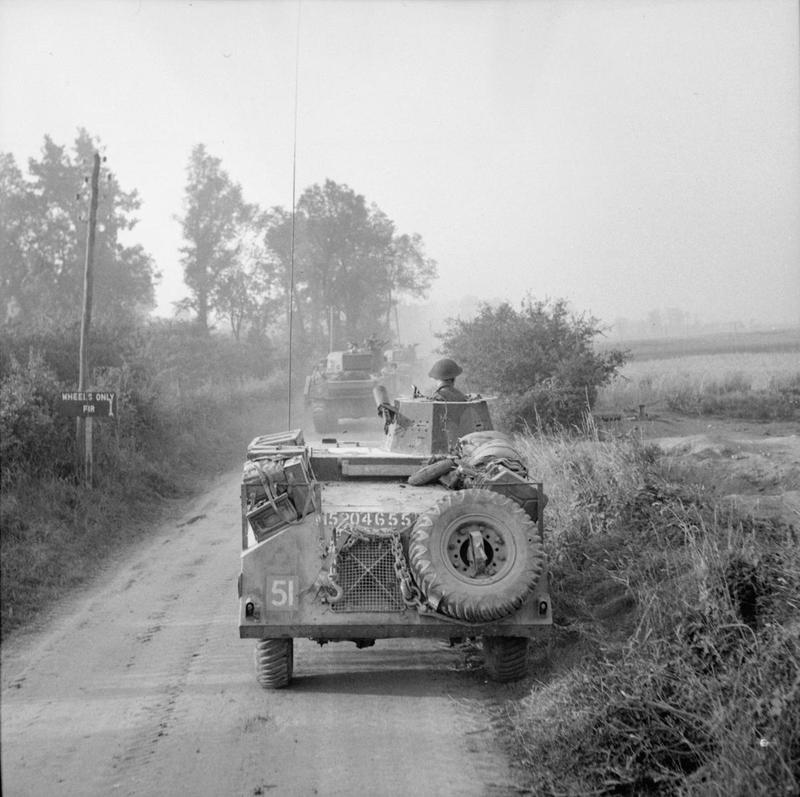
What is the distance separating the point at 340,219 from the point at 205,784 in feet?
Answer: 35.7

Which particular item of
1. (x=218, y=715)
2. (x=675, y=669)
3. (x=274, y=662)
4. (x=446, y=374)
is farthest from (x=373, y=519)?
(x=446, y=374)

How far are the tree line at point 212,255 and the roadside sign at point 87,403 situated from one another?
2876mm

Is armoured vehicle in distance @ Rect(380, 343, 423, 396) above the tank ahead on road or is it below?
above

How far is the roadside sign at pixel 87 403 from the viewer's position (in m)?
12.0

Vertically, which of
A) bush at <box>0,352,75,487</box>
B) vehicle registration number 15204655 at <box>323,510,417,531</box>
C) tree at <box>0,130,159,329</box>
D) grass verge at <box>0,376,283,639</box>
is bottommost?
grass verge at <box>0,376,283,639</box>

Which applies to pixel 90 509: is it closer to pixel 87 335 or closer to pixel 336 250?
pixel 87 335

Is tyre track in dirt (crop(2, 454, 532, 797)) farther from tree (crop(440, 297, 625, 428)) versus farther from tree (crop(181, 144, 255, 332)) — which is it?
tree (crop(440, 297, 625, 428))

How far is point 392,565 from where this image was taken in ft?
19.8

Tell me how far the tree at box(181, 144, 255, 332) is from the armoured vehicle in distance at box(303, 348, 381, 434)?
16.9 ft

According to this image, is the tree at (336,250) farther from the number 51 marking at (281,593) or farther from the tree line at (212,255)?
the number 51 marking at (281,593)

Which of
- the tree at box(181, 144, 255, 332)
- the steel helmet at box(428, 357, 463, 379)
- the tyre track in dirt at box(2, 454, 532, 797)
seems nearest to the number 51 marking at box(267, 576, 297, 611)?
the tyre track in dirt at box(2, 454, 532, 797)

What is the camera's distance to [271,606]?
597cm

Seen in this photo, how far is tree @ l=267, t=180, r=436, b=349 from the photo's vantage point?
13.5 m

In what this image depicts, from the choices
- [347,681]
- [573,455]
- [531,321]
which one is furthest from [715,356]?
[347,681]
